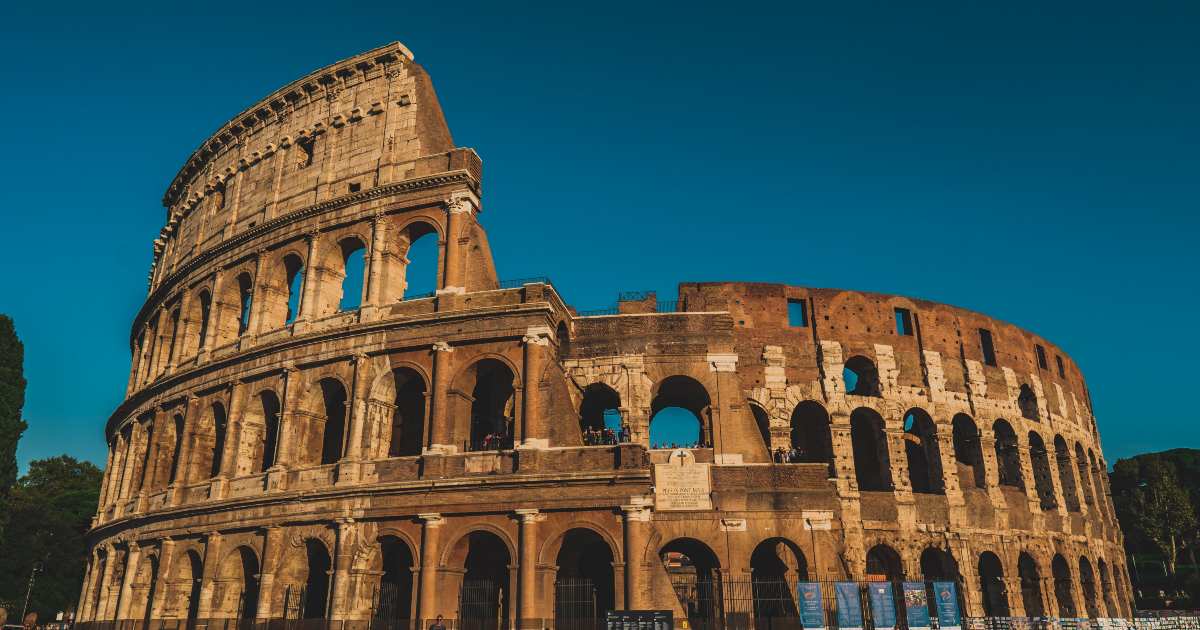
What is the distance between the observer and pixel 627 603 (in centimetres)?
1766

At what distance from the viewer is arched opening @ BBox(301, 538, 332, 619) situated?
20.4 m

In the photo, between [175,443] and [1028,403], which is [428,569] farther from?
[1028,403]

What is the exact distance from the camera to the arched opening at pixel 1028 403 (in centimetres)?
2811

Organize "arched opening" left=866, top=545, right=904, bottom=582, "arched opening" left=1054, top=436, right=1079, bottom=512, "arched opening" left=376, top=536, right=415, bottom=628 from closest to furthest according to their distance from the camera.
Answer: "arched opening" left=376, top=536, right=415, bottom=628 < "arched opening" left=866, top=545, right=904, bottom=582 < "arched opening" left=1054, top=436, right=1079, bottom=512

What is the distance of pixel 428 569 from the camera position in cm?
1842

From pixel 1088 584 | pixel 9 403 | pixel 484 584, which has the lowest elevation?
pixel 484 584

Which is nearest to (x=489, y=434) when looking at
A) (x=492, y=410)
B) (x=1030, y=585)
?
(x=492, y=410)

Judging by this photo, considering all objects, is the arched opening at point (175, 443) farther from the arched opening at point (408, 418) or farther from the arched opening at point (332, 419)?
the arched opening at point (408, 418)

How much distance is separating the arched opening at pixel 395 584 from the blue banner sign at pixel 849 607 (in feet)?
31.2

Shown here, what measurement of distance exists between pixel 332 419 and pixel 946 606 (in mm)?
16799

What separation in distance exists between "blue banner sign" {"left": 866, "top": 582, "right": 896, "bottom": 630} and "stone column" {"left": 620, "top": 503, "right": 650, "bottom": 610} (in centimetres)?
481

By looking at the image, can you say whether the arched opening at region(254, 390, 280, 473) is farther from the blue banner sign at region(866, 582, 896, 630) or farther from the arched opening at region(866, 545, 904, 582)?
the arched opening at region(866, 545, 904, 582)

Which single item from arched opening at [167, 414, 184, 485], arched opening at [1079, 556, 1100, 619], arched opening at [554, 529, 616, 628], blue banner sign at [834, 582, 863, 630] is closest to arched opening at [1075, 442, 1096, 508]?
arched opening at [1079, 556, 1100, 619]

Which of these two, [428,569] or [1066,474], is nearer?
[428,569]
